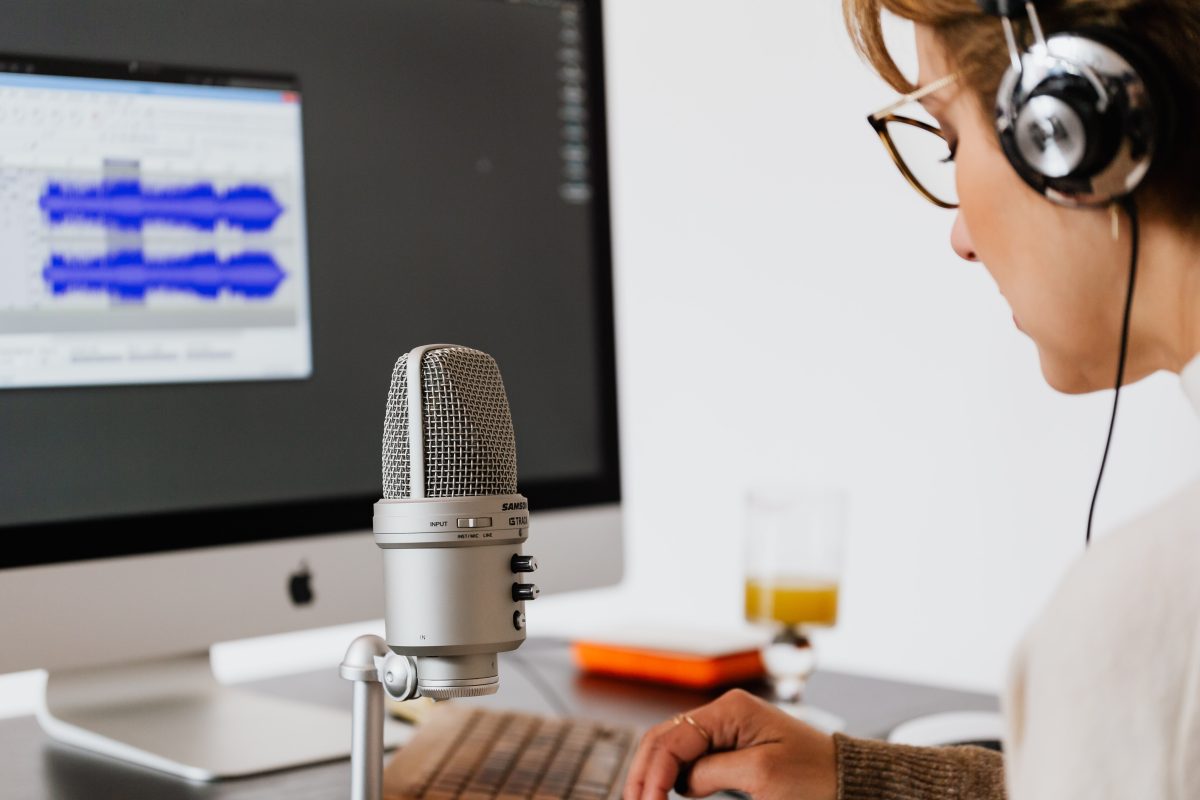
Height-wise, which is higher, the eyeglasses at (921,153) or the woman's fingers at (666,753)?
the eyeglasses at (921,153)

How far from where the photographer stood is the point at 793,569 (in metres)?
1.23

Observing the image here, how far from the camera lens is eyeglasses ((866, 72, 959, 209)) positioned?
83 centimetres

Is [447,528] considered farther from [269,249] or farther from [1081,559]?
[269,249]

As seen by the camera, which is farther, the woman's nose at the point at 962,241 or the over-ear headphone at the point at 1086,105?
the woman's nose at the point at 962,241

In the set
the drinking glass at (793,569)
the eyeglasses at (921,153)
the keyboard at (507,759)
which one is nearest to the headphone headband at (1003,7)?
the eyeglasses at (921,153)

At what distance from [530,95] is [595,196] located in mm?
123

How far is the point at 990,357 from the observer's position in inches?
80.5

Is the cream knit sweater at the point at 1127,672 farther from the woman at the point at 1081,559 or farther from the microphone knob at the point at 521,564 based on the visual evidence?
the microphone knob at the point at 521,564

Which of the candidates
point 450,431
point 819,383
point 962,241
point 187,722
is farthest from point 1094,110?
point 819,383

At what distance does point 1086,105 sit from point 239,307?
669 mm

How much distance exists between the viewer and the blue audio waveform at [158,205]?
0.94 meters

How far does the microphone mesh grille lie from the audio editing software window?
1.20ft

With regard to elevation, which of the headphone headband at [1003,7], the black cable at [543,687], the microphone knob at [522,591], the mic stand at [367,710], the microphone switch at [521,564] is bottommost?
the black cable at [543,687]

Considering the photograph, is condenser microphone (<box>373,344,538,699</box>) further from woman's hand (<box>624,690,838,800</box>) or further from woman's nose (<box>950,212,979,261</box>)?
woman's nose (<box>950,212,979,261</box>)
